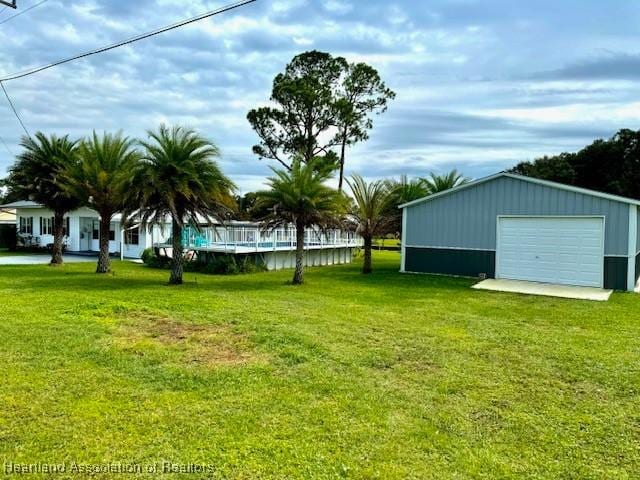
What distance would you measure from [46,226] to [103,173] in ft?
48.0

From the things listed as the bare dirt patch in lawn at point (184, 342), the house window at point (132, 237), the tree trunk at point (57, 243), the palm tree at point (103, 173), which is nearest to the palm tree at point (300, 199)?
the palm tree at point (103, 173)

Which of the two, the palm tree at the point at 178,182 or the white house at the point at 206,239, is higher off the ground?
the palm tree at the point at 178,182

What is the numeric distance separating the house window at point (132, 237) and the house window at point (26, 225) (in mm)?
8205

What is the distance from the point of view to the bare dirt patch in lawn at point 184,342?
18.8 feet

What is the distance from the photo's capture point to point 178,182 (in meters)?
12.6

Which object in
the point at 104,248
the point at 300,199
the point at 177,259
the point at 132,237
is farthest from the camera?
the point at 132,237

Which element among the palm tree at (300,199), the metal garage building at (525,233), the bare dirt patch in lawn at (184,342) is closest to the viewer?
the bare dirt patch in lawn at (184,342)

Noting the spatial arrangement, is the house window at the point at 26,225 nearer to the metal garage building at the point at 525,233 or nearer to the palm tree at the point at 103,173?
the palm tree at the point at 103,173

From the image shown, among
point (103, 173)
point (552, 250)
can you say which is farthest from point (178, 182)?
point (552, 250)

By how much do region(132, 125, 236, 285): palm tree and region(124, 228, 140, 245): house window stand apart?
1025 centimetres

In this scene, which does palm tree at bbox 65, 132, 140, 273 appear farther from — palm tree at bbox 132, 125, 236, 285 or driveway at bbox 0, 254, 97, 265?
driveway at bbox 0, 254, 97, 265

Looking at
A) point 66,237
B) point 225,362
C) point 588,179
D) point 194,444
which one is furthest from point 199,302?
point 588,179

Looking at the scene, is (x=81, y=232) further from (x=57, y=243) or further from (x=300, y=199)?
(x=300, y=199)

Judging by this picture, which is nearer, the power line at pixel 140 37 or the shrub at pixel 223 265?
the power line at pixel 140 37
